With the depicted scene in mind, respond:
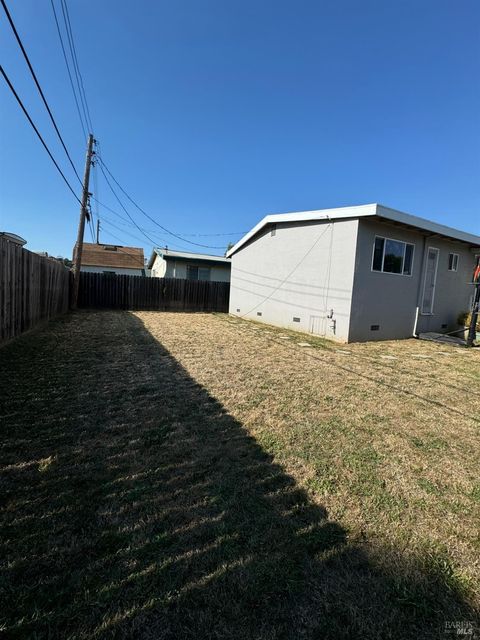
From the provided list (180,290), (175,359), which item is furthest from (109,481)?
(180,290)

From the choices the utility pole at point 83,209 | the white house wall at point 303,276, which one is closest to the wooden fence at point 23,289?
the utility pole at point 83,209

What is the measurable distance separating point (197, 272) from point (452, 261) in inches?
550

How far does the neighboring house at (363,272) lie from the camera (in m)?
9.01

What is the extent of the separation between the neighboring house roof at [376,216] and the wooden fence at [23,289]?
7.89 metres

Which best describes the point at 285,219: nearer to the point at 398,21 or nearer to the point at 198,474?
the point at 398,21

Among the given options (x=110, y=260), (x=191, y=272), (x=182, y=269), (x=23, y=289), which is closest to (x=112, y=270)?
(x=110, y=260)

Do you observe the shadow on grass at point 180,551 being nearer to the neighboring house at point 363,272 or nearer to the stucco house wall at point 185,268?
the neighboring house at point 363,272

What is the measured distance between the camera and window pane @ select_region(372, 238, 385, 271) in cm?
927

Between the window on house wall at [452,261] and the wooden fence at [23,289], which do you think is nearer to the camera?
the wooden fence at [23,289]

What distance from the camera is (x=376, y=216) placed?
8.38 metres

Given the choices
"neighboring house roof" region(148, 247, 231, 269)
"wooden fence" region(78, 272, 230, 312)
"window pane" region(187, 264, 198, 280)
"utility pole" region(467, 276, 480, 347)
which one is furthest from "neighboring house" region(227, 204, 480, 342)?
"window pane" region(187, 264, 198, 280)

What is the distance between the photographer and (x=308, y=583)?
4.97ft

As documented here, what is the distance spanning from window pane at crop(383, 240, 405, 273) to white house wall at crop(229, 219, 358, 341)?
1492 millimetres

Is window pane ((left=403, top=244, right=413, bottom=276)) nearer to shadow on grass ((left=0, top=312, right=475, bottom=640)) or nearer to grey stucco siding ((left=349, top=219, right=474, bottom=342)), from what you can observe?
grey stucco siding ((left=349, top=219, right=474, bottom=342))
